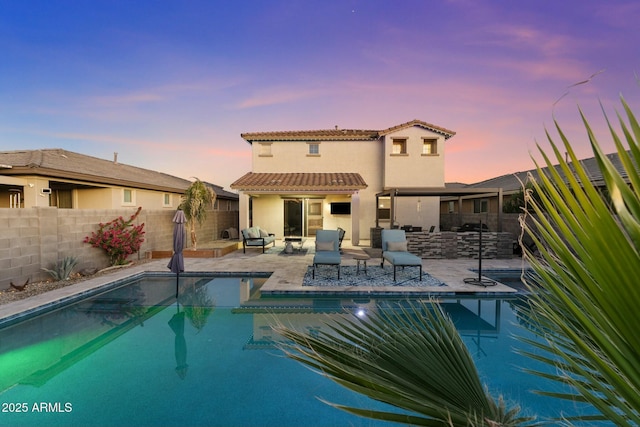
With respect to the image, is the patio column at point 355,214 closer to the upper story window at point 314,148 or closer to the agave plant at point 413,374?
the upper story window at point 314,148

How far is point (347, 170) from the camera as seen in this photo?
18391 mm

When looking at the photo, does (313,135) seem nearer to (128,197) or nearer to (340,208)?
(340,208)

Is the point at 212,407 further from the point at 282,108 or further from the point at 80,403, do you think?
the point at 282,108

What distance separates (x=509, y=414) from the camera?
1.22m

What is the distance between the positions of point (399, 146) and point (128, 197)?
53.8ft

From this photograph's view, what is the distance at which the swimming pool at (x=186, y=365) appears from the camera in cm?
352

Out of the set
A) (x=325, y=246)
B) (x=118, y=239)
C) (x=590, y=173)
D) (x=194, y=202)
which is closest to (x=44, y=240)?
(x=118, y=239)

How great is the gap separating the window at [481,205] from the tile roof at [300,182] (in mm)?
12333

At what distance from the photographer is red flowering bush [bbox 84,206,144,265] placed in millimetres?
10078

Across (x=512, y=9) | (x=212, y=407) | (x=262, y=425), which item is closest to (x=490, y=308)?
(x=262, y=425)

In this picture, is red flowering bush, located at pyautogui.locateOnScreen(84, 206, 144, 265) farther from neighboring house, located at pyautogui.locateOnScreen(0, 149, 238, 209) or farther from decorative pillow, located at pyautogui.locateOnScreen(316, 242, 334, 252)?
decorative pillow, located at pyautogui.locateOnScreen(316, 242, 334, 252)

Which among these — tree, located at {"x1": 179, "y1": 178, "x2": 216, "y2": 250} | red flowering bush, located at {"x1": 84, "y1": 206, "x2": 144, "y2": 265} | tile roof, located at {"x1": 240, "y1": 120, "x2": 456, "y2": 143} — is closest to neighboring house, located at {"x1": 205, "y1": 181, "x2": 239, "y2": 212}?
tile roof, located at {"x1": 240, "y1": 120, "x2": 456, "y2": 143}

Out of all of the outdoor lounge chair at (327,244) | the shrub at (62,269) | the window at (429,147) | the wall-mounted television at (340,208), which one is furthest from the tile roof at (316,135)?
the shrub at (62,269)

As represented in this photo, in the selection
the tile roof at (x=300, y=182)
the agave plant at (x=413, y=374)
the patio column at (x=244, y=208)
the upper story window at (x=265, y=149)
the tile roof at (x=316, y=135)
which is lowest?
the agave plant at (x=413, y=374)
